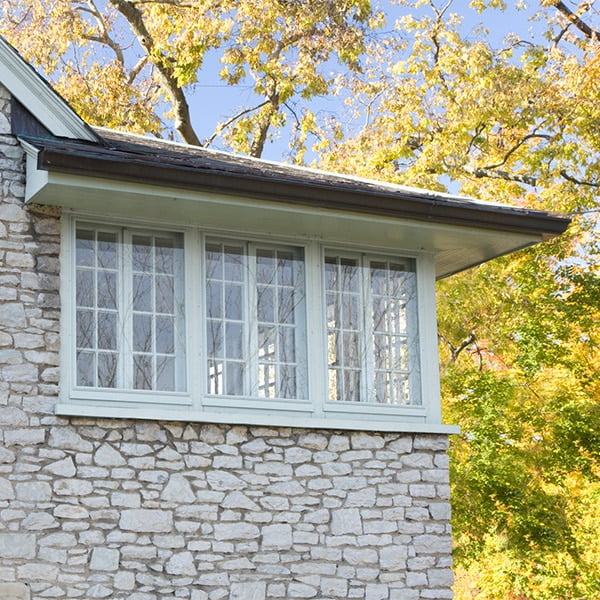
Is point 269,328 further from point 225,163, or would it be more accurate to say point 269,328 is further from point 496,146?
point 496,146

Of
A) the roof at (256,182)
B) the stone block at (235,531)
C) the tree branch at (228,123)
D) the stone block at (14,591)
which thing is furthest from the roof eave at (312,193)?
the tree branch at (228,123)

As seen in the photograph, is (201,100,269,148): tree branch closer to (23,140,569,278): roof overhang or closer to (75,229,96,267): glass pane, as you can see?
(23,140,569,278): roof overhang

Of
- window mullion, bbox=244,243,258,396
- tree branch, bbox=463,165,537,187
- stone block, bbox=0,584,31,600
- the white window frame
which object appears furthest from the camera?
tree branch, bbox=463,165,537,187

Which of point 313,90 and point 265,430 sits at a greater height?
point 313,90

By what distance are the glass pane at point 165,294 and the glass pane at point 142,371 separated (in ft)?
1.40

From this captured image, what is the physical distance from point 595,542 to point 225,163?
13533 mm

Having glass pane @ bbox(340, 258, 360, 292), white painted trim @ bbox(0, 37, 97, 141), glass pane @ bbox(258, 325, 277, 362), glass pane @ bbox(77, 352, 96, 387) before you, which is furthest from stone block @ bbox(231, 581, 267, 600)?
white painted trim @ bbox(0, 37, 97, 141)

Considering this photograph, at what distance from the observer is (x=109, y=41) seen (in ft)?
75.6

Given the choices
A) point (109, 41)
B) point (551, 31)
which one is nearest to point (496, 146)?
point (551, 31)

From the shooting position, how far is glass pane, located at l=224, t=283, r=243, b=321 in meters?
10.0

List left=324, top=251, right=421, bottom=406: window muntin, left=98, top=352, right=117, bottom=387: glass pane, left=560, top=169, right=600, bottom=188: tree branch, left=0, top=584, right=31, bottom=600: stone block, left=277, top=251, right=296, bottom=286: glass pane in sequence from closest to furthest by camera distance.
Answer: left=0, top=584, right=31, bottom=600: stone block < left=98, top=352, right=117, bottom=387: glass pane < left=277, top=251, right=296, bottom=286: glass pane < left=324, top=251, right=421, bottom=406: window muntin < left=560, top=169, right=600, bottom=188: tree branch

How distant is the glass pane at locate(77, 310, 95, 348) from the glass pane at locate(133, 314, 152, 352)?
349 millimetres

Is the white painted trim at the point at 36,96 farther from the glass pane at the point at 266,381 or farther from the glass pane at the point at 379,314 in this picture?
the glass pane at the point at 379,314

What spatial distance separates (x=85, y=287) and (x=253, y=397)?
1.64 metres
